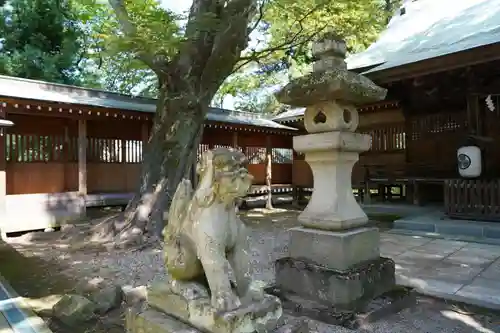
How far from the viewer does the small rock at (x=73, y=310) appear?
12.8 ft

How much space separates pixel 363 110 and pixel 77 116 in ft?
27.9

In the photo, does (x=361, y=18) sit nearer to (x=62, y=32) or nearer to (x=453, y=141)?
(x=453, y=141)

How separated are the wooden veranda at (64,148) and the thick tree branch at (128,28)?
9.89 ft

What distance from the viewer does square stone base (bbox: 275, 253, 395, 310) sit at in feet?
12.0

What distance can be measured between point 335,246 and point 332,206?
17.4 inches

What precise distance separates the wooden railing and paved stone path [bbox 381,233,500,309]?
119 centimetres

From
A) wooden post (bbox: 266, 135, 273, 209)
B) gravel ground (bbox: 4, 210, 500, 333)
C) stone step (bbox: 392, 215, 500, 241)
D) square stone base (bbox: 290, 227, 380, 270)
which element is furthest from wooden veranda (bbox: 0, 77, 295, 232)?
square stone base (bbox: 290, 227, 380, 270)

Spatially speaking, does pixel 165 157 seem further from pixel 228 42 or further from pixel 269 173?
pixel 269 173

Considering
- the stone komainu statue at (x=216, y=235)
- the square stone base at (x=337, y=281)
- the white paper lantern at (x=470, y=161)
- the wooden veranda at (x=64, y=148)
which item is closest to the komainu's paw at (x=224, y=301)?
the stone komainu statue at (x=216, y=235)

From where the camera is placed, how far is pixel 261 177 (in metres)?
15.0

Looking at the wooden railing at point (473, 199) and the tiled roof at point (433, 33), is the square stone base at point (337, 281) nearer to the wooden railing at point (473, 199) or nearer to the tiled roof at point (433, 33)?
the wooden railing at point (473, 199)

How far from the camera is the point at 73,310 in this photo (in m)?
3.96

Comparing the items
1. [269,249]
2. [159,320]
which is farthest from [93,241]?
[159,320]

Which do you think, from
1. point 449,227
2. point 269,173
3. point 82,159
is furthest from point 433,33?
point 82,159
